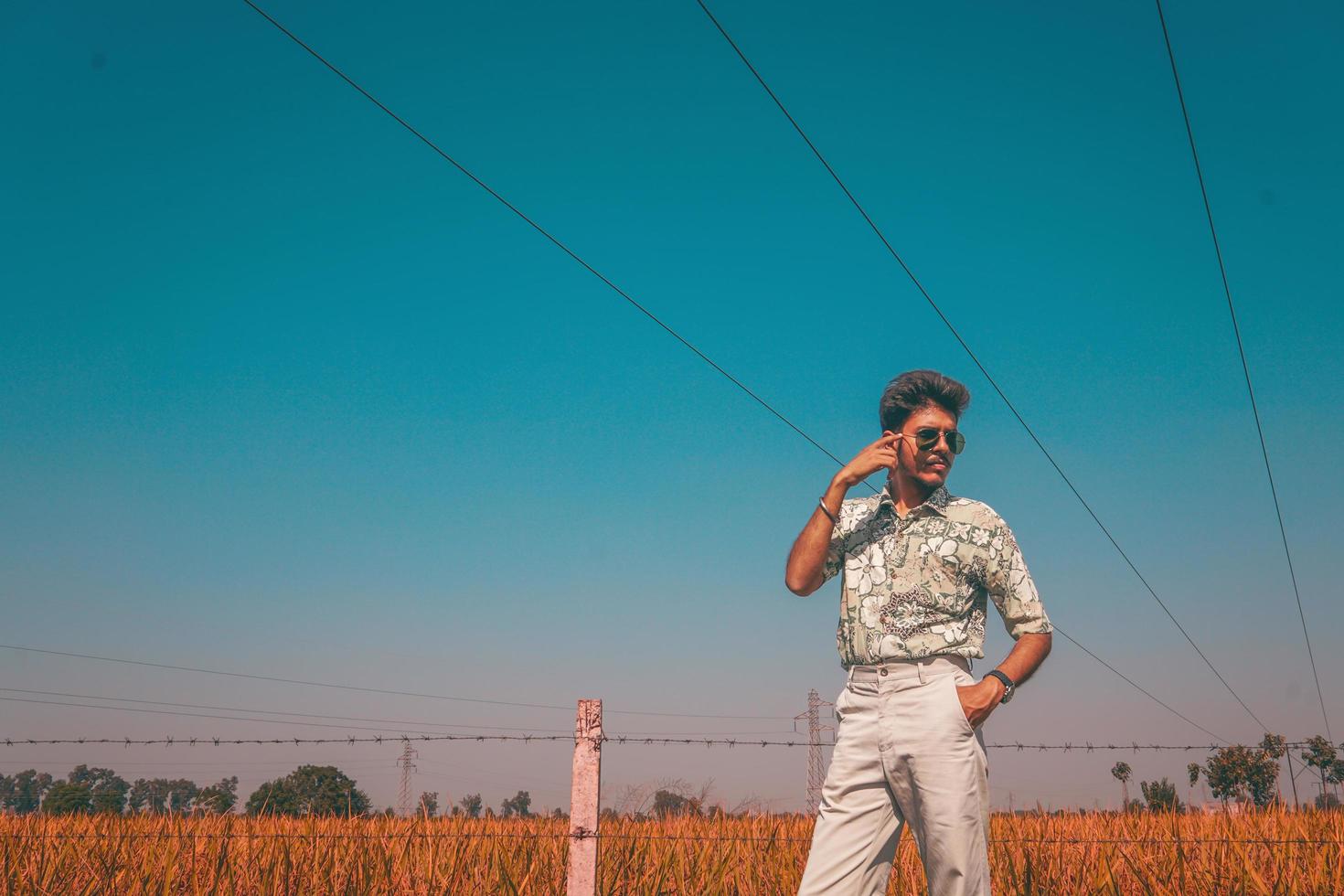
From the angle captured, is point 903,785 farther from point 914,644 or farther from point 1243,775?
point 1243,775

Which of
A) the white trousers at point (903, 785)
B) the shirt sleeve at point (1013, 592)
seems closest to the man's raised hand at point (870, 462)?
the shirt sleeve at point (1013, 592)

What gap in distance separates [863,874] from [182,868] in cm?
451

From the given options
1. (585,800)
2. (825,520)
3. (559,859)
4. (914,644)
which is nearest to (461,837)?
(559,859)

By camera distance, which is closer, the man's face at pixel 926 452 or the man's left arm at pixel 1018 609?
the man's left arm at pixel 1018 609

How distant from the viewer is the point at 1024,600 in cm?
335

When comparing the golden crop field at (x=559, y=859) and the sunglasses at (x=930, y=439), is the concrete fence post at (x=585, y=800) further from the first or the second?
the sunglasses at (x=930, y=439)

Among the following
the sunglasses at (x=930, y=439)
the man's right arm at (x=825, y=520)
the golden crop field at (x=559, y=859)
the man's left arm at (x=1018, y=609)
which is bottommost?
the golden crop field at (x=559, y=859)

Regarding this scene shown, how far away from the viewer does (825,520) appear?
3479mm

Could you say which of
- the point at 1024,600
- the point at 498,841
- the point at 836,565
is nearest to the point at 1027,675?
the point at 1024,600

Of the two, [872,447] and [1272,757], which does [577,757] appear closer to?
[872,447]

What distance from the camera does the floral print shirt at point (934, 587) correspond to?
324 centimetres

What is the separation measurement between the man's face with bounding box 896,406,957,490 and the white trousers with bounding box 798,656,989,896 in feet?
2.05

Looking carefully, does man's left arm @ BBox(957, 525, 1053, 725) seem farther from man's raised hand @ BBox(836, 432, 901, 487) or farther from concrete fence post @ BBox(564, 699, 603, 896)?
concrete fence post @ BBox(564, 699, 603, 896)

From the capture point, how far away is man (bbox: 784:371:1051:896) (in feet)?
10.1
